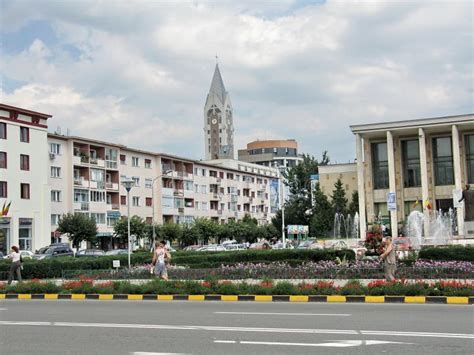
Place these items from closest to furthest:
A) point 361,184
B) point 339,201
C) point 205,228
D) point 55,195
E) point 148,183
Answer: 1. point 55,195
2. point 361,184
3. point 339,201
4. point 205,228
5. point 148,183

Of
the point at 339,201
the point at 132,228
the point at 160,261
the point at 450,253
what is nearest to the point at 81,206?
the point at 132,228

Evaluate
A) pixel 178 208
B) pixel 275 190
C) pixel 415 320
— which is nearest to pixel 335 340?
pixel 415 320

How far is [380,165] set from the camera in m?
77.0

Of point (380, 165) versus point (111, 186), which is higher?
point (380, 165)

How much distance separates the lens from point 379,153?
77.2 meters

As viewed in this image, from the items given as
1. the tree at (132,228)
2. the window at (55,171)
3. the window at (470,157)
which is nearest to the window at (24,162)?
the window at (55,171)

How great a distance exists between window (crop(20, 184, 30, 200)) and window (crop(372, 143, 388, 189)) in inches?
1492

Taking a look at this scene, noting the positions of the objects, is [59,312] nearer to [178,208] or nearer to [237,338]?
[237,338]

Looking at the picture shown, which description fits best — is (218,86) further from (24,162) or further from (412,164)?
(24,162)

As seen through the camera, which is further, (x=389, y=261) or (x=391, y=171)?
(x=391, y=171)

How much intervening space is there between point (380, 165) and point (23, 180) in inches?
1536

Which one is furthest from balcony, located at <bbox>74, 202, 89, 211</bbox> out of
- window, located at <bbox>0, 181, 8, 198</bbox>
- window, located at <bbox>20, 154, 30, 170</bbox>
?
window, located at <bbox>0, 181, 8, 198</bbox>

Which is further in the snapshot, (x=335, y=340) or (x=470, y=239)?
(x=470, y=239)

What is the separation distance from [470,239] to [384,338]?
87.1ft
